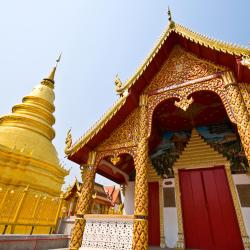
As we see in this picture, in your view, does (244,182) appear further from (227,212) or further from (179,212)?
(179,212)

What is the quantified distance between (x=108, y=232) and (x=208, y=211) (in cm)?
328

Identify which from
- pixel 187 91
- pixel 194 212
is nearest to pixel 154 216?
pixel 194 212

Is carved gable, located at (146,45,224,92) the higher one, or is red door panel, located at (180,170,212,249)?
carved gable, located at (146,45,224,92)

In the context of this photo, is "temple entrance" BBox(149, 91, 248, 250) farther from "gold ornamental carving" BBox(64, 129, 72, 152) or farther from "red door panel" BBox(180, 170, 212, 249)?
"gold ornamental carving" BBox(64, 129, 72, 152)

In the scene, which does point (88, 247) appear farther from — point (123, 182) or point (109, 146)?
point (123, 182)

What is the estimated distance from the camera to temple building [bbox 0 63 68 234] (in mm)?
6212

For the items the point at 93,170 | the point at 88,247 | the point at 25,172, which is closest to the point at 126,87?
the point at 93,170

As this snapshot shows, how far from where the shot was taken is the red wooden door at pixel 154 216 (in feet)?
20.6

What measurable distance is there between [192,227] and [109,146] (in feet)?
12.0

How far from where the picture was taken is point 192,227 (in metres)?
5.93

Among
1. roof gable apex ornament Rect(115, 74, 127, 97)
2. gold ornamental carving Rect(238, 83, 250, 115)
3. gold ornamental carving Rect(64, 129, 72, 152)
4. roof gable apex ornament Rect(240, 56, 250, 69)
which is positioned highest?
roof gable apex ornament Rect(115, 74, 127, 97)

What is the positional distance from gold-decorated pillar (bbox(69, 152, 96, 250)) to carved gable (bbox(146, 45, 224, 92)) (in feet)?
10.2

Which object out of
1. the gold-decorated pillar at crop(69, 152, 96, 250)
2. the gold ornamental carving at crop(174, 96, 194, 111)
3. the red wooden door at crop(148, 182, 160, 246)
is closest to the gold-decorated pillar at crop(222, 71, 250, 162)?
the gold ornamental carving at crop(174, 96, 194, 111)

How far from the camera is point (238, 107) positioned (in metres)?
4.36
